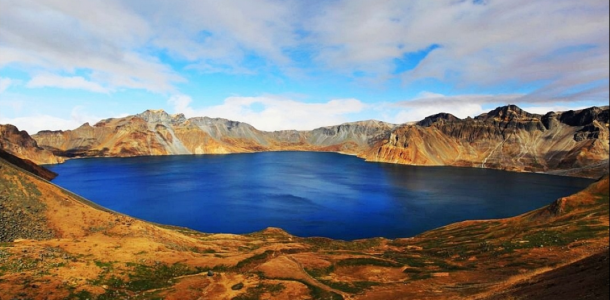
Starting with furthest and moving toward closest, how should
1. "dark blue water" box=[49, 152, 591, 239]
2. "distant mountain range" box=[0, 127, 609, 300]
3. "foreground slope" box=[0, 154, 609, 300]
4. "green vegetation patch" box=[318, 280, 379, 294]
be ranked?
1. "dark blue water" box=[49, 152, 591, 239]
2. "green vegetation patch" box=[318, 280, 379, 294]
3. "foreground slope" box=[0, 154, 609, 300]
4. "distant mountain range" box=[0, 127, 609, 300]

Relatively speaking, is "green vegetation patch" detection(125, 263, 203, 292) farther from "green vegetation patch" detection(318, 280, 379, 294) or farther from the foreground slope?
"green vegetation patch" detection(318, 280, 379, 294)

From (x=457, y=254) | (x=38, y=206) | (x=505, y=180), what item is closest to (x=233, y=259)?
(x=38, y=206)

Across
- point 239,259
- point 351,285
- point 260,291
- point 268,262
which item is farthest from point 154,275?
point 351,285

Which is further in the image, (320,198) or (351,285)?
(320,198)

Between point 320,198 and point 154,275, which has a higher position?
point 154,275

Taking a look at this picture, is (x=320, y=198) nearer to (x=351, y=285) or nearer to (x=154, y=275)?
(x=351, y=285)

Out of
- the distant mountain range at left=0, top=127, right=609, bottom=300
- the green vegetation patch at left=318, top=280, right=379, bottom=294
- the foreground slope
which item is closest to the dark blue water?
the distant mountain range at left=0, top=127, right=609, bottom=300

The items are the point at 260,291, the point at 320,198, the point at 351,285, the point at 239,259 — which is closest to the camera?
the point at 260,291
